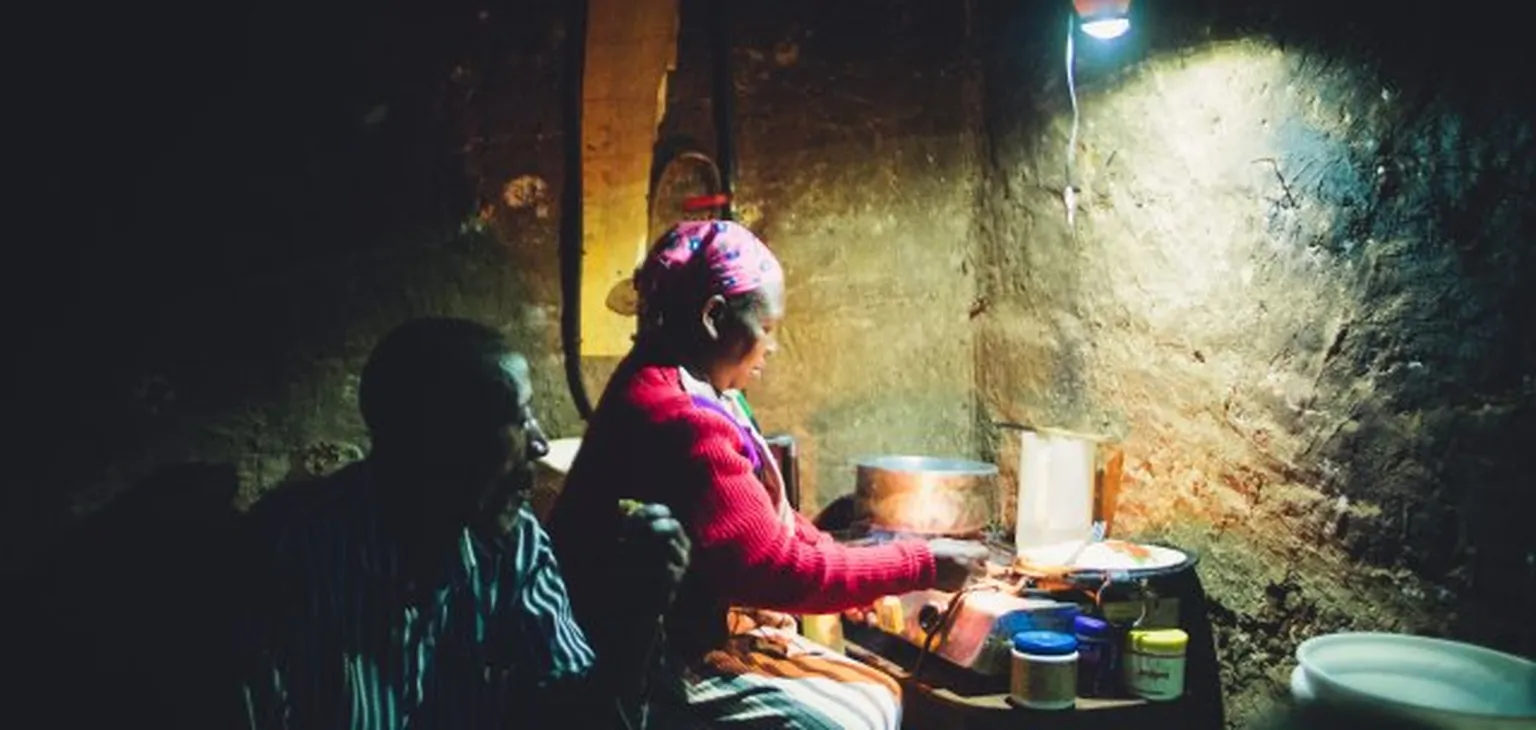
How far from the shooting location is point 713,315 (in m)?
3.37

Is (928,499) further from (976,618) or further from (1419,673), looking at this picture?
(1419,673)

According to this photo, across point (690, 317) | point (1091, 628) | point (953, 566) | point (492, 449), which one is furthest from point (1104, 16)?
point (492, 449)

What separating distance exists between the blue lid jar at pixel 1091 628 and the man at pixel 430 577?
168 centimetres

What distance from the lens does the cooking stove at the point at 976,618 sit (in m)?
3.56

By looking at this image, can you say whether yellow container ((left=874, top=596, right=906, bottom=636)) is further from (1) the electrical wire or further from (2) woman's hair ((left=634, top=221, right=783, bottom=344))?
(1) the electrical wire

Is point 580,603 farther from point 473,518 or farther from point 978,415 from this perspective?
point 978,415

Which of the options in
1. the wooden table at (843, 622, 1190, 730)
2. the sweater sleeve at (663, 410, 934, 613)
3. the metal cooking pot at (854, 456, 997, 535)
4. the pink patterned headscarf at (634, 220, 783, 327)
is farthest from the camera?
the metal cooking pot at (854, 456, 997, 535)

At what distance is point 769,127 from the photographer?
4676 mm

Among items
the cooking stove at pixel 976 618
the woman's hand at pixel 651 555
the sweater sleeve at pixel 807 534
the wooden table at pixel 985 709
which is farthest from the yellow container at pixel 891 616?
the woman's hand at pixel 651 555

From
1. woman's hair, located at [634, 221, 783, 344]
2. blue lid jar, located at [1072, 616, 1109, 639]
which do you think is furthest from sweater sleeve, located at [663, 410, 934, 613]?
blue lid jar, located at [1072, 616, 1109, 639]

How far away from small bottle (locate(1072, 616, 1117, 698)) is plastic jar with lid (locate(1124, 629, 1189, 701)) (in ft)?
0.28

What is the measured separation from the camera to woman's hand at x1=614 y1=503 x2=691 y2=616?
2.40 metres

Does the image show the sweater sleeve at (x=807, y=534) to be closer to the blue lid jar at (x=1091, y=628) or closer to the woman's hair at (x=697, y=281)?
the woman's hair at (x=697, y=281)

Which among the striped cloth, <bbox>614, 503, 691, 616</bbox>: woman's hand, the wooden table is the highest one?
<bbox>614, 503, 691, 616</bbox>: woman's hand
